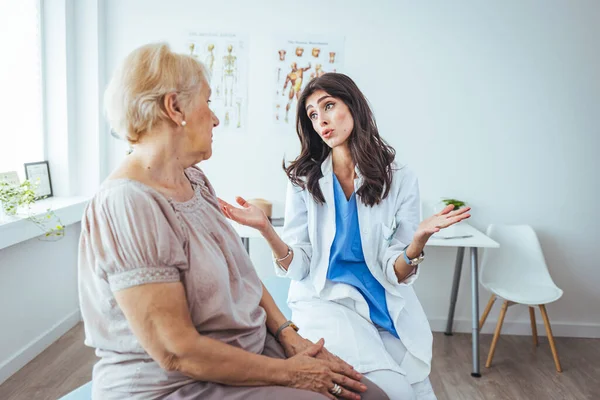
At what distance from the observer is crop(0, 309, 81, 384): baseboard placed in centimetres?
264

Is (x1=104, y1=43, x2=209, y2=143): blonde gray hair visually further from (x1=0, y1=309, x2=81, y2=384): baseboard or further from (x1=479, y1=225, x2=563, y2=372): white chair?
(x1=479, y1=225, x2=563, y2=372): white chair

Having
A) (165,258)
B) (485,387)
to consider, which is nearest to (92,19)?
(165,258)

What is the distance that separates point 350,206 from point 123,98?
97 cm

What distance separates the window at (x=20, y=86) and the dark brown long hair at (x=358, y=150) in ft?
5.78

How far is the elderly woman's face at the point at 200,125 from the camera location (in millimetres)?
1275

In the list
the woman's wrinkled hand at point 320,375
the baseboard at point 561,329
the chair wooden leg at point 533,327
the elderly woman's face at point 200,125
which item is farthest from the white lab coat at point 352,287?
the baseboard at point 561,329

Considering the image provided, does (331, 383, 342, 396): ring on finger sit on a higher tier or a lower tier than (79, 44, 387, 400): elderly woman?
lower

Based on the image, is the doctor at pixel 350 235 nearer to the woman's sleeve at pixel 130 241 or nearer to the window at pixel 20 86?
the woman's sleeve at pixel 130 241

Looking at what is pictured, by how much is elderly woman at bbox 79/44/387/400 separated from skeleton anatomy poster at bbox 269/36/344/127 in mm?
2137

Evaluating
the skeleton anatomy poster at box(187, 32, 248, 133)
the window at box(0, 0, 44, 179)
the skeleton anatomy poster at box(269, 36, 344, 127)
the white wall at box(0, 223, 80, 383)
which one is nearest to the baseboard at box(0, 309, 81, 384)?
the white wall at box(0, 223, 80, 383)

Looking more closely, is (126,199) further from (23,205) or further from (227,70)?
(227,70)

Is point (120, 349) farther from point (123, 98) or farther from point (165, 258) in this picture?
point (123, 98)

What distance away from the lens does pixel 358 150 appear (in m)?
1.99

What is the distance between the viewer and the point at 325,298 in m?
1.89
